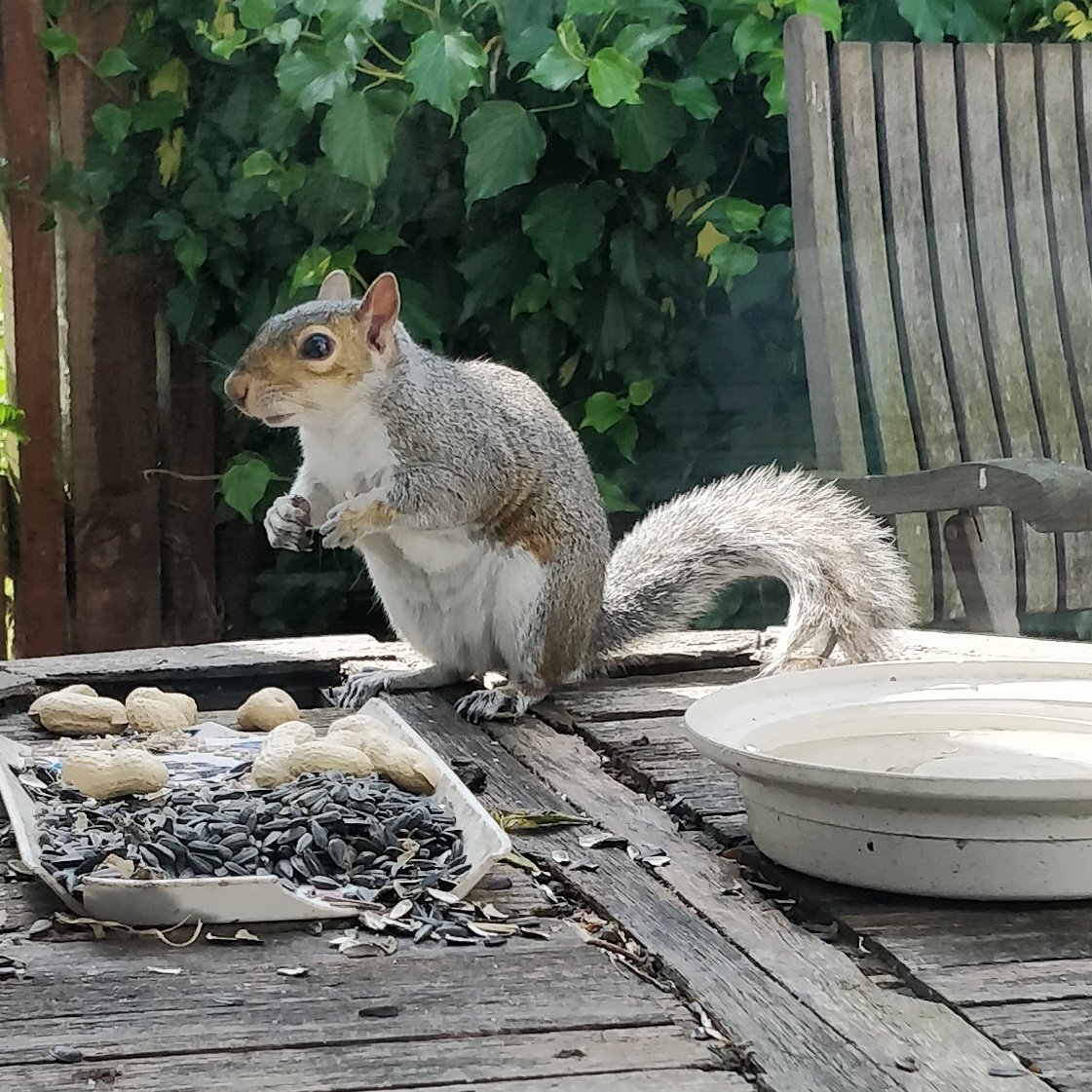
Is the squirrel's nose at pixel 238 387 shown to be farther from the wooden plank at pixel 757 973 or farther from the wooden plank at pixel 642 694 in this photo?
the wooden plank at pixel 757 973

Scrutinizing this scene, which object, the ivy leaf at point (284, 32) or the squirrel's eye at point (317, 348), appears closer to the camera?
the squirrel's eye at point (317, 348)

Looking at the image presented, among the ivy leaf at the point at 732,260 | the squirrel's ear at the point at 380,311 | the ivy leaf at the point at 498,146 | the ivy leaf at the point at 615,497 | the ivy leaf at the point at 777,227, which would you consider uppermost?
the ivy leaf at the point at 498,146

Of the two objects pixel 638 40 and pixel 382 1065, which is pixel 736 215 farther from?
pixel 382 1065

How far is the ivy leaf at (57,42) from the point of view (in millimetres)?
1535

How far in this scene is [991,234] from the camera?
1.68 meters

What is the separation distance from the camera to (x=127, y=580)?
1658mm

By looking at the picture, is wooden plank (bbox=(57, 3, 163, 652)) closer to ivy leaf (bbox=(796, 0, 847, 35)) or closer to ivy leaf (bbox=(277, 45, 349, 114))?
ivy leaf (bbox=(277, 45, 349, 114))

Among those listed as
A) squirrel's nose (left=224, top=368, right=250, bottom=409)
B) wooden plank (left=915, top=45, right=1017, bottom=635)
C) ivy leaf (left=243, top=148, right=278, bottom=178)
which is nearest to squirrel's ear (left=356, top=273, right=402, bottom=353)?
squirrel's nose (left=224, top=368, right=250, bottom=409)

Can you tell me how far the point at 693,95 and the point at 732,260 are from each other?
18 centimetres

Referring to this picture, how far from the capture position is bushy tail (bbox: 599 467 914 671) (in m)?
1.35

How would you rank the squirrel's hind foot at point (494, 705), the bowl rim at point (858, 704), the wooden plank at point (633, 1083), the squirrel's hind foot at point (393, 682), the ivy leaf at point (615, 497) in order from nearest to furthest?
the wooden plank at point (633, 1083)
the bowl rim at point (858, 704)
the squirrel's hind foot at point (494, 705)
the squirrel's hind foot at point (393, 682)
the ivy leaf at point (615, 497)

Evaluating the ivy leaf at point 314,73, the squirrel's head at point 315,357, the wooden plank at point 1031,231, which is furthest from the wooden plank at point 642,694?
the ivy leaf at point 314,73

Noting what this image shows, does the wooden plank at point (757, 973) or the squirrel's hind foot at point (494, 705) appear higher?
the squirrel's hind foot at point (494, 705)

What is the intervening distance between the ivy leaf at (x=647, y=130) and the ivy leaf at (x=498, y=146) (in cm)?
9
